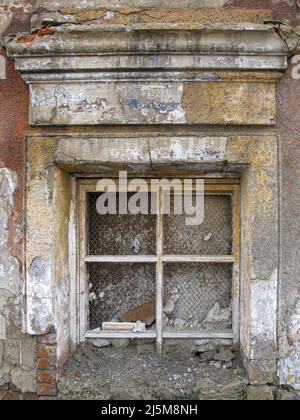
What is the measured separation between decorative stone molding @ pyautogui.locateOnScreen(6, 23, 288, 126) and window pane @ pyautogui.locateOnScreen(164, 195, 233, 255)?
1.83 feet

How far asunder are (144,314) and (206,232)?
626 millimetres

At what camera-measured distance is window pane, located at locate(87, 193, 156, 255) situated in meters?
2.66

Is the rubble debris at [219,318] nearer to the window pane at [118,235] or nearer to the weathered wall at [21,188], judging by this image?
the weathered wall at [21,188]

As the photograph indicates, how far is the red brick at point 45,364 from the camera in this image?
239cm

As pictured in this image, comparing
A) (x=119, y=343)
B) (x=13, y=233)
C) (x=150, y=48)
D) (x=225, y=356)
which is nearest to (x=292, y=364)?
(x=225, y=356)

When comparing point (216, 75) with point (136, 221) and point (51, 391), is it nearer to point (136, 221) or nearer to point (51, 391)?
point (136, 221)

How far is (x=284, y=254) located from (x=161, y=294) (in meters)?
0.75

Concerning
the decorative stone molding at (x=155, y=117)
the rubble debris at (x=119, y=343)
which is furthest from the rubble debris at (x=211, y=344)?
the rubble debris at (x=119, y=343)

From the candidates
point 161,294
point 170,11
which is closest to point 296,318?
point 161,294

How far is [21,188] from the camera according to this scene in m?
2.39

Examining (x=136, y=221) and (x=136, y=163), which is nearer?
(x=136, y=163)

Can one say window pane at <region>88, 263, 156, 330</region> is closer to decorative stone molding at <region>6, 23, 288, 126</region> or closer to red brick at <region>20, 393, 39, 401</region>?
red brick at <region>20, 393, 39, 401</region>

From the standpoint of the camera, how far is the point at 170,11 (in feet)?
7.65

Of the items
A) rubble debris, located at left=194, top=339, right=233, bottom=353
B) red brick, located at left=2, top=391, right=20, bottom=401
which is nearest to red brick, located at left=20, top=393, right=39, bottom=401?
red brick, located at left=2, top=391, right=20, bottom=401
